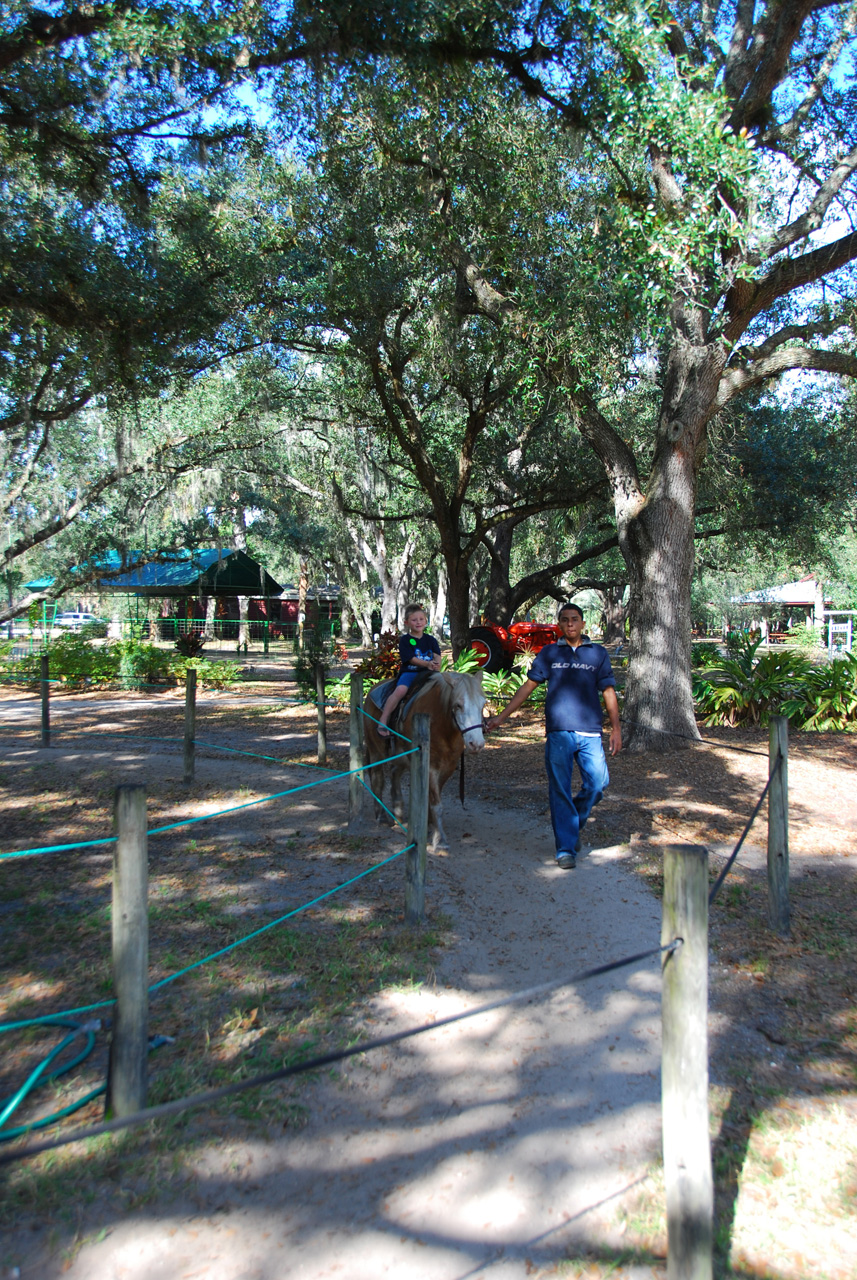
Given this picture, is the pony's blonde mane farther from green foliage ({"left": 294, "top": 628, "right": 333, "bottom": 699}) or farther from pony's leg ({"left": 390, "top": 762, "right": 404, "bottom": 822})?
green foliage ({"left": 294, "top": 628, "right": 333, "bottom": 699})

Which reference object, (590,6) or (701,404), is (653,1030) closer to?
(701,404)

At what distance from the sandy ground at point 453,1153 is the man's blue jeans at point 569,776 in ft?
4.34

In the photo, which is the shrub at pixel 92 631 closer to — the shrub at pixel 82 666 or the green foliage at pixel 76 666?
the green foliage at pixel 76 666

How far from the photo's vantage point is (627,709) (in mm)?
10664

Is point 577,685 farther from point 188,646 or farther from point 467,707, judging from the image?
point 188,646

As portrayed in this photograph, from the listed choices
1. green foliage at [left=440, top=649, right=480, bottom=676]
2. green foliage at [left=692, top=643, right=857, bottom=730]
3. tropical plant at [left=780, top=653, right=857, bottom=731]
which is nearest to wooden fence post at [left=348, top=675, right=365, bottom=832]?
green foliage at [left=440, top=649, right=480, bottom=676]

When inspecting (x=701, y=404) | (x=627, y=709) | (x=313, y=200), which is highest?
(x=313, y=200)

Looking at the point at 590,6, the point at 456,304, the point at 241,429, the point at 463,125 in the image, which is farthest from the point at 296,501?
the point at 590,6

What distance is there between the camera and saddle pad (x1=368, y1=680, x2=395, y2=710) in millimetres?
7277

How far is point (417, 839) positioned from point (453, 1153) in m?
2.07

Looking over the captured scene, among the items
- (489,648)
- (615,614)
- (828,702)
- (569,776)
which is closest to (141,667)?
(489,648)

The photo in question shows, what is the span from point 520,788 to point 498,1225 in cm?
632

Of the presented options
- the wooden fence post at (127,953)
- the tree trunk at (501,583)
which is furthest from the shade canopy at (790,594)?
the wooden fence post at (127,953)

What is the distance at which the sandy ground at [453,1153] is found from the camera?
8.31ft
